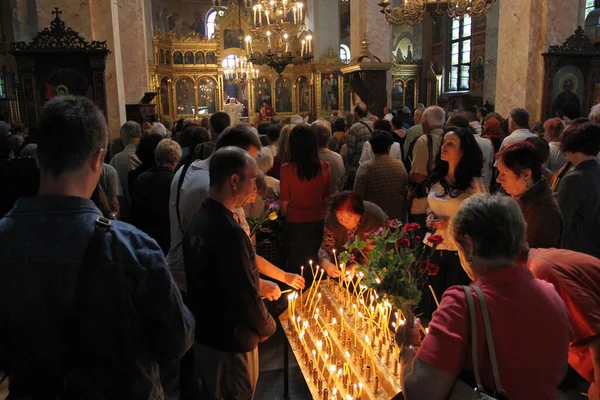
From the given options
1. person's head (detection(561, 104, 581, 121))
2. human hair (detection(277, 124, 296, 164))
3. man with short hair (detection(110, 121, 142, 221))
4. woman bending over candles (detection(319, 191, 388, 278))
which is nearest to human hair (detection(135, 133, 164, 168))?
man with short hair (detection(110, 121, 142, 221))

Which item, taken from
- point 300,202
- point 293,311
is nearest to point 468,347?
point 293,311

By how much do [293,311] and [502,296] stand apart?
1.91m

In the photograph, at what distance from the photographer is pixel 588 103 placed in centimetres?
842

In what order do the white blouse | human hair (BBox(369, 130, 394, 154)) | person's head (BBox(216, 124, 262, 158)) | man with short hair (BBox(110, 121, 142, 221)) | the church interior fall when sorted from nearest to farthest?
person's head (BBox(216, 124, 262, 158)) → the white blouse → human hair (BBox(369, 130, 394, 154)) → man with short hair (BBox(110, 121, 142, 221)) → the church interior

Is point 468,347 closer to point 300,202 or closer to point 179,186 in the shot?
point 179,186

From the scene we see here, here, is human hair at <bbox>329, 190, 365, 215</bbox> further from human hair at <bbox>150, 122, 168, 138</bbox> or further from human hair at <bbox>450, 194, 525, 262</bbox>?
human hair at <bbox>150, 122, 168, 138</bbox>

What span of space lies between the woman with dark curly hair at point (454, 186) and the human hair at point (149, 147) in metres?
2.80

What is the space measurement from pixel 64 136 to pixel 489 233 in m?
1.41

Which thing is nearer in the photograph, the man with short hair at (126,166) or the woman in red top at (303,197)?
the woman in red top at (303,197)

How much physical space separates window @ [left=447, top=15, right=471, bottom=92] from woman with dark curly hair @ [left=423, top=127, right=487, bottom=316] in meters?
17.7

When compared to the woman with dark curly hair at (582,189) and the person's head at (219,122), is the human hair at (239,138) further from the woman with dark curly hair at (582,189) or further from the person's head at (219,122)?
the woman with dark curly hair at (582,189)

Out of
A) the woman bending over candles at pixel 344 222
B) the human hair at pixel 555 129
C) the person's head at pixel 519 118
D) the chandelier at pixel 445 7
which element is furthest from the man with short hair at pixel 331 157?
the chandelier at pixel 445 7

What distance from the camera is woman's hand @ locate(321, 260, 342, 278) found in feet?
12.4

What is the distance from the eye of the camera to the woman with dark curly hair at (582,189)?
3738 millimetres
